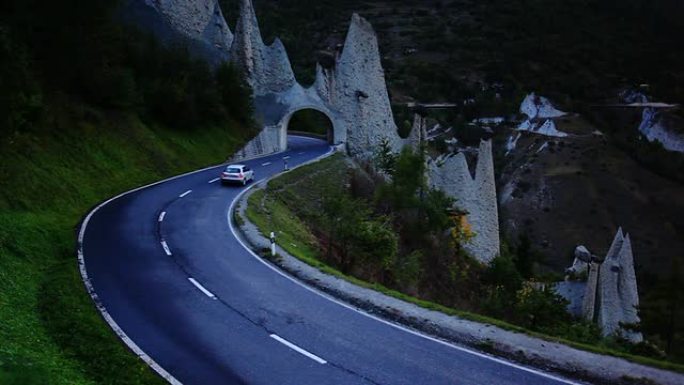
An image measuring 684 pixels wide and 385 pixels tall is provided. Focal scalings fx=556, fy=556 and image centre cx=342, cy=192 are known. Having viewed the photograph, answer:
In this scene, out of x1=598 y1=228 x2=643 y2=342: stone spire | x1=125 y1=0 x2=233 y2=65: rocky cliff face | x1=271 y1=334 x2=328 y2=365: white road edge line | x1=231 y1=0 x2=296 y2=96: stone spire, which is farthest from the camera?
x1=231 y1=0 x2=296 y2=96: stone spire

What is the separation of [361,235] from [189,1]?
38107mm

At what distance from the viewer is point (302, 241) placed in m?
21.8

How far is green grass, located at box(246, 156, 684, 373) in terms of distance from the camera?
1103 cm

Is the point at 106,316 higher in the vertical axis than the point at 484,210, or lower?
higher

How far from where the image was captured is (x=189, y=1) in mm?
49531

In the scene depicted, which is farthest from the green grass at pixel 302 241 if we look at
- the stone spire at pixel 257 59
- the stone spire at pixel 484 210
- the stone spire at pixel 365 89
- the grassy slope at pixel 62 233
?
the stone spire at pixel 257 59

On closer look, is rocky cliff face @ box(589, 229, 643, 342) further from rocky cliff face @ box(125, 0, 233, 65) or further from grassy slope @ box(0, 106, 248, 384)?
rocky cliff face @ box(125, 0, 233, 65)

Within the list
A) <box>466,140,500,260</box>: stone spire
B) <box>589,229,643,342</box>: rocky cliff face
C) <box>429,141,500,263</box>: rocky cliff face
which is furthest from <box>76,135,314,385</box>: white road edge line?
<box>589,229,643,342</box>: rocky cliff face

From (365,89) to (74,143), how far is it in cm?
2381

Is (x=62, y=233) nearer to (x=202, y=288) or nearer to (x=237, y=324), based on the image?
(x=202, y=288)

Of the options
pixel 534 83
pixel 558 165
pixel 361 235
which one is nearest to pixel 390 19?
pixel 534 83

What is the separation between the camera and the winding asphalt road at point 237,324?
998 cm

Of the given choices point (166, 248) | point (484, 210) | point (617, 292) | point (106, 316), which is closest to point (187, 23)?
point (484, 210)

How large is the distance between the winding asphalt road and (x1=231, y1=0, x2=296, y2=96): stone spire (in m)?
32.4
